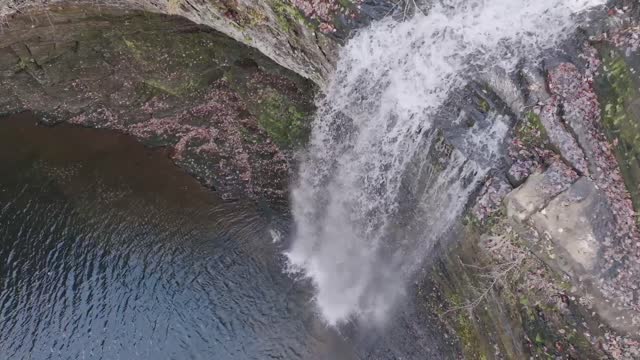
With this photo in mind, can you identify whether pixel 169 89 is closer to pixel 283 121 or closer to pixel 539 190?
pixel 283 121

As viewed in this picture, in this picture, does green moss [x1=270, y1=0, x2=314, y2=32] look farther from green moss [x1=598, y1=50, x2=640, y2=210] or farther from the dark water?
green moss [x1=598, y1=50, x2=640, y2=210]

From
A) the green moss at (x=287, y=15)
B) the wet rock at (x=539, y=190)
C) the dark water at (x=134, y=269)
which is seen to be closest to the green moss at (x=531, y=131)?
the wet rock at (x=539, y=190)

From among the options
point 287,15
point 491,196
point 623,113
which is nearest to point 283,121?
point 287,15

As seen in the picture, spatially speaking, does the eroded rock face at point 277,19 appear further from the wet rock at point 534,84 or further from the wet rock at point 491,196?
the wet rock at point 491,196

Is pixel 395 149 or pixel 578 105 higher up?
pixel 578 105

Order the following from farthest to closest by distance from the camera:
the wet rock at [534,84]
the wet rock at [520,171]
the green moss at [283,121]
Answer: the green moss at [283,121] < the wet rock at [520,171] < the wet rock at [534,84]

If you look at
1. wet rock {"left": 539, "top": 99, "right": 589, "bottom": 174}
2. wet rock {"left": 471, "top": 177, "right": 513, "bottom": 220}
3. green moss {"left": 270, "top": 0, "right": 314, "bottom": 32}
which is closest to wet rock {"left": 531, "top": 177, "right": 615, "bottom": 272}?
wet rock {"left": 539, "top": 99, "right": 589, "bottom": 174}
